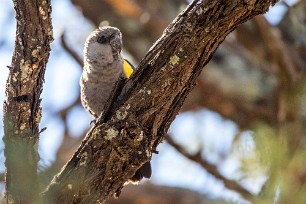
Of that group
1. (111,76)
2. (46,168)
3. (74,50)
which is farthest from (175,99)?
(74,50)

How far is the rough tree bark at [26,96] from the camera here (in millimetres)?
2049

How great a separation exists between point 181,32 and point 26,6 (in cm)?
54

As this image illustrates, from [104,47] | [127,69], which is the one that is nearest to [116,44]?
[104,47]

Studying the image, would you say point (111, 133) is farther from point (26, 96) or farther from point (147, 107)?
point (26, 96)

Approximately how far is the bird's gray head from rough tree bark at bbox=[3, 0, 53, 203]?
1.17 metres

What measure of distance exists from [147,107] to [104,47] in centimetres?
126

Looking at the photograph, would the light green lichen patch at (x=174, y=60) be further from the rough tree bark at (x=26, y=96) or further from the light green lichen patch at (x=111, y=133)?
the rough tree bark at (x=26, y=96)

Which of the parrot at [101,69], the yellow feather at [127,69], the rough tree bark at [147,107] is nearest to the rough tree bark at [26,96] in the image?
the rough tree bark at [147,107]

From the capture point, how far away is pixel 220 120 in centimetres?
595

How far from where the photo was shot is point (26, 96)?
7.16 ft

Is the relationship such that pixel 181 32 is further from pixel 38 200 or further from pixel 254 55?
pixel 254 55

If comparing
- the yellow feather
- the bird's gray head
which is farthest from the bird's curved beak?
the yellow feather

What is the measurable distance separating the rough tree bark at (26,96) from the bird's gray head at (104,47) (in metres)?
1.17

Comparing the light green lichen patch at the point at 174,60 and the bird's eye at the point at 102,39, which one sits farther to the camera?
the bird's eye at the point at 102,39
